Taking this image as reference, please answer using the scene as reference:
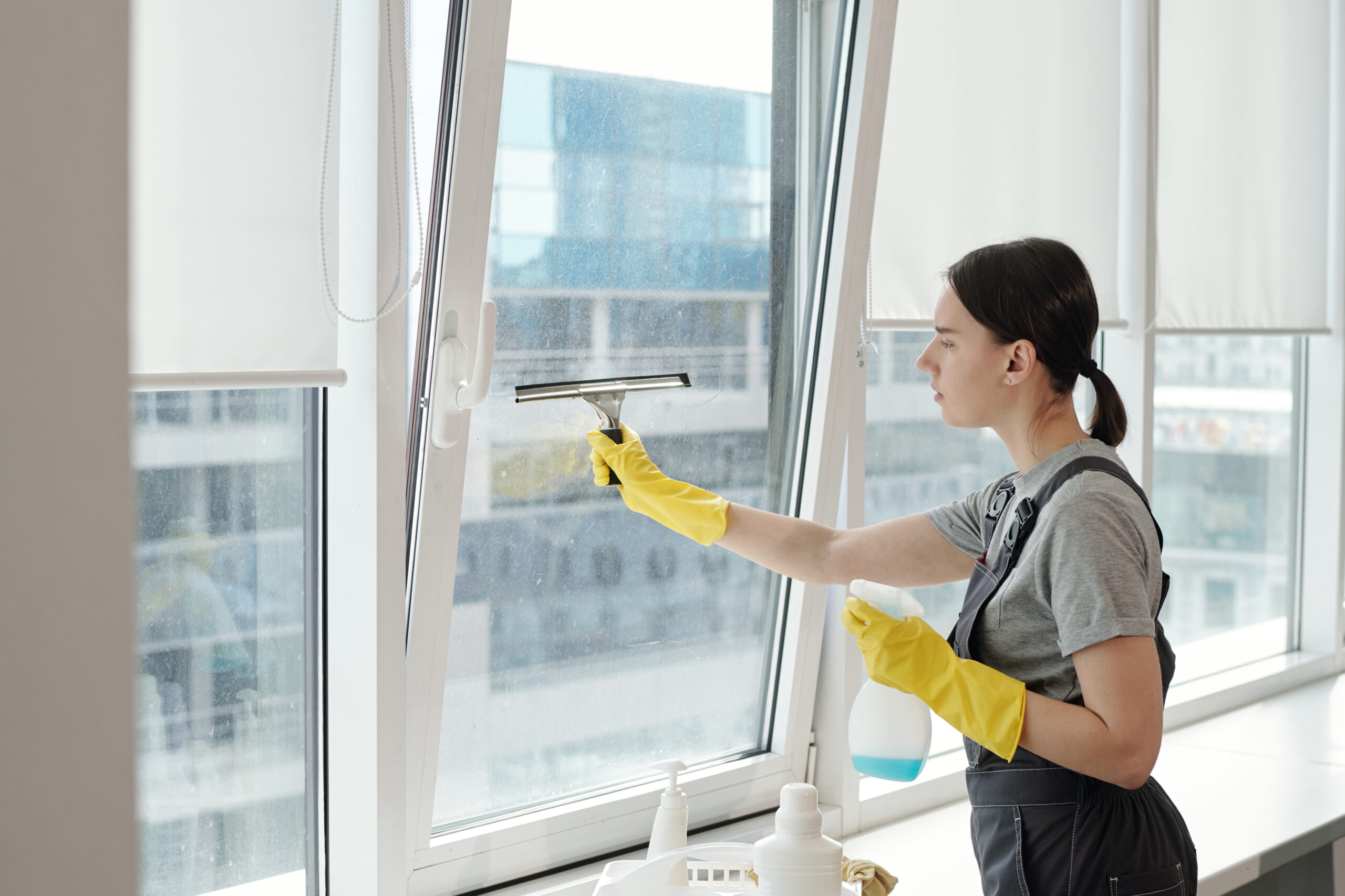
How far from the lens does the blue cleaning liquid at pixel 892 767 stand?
145 cm

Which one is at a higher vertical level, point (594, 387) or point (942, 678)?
point (594, 387)

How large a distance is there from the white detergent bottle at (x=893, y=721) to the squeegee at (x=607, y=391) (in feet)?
1.35

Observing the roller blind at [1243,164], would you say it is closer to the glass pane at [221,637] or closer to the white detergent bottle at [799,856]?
the white detergent bottle at [799,856]

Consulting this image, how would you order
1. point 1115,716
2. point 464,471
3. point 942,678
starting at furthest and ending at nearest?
point 464,471 → point 942,678 → point 1115,716

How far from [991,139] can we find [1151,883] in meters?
1.47

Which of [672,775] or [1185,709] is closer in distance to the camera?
[672,775]

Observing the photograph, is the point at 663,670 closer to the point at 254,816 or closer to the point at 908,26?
the point at 254,816

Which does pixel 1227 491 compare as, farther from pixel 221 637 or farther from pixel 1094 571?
pixel 221 637

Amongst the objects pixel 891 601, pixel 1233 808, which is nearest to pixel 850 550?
pixel 891 601

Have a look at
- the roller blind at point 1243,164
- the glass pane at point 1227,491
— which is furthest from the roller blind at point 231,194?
the glass pane at point 1227,491

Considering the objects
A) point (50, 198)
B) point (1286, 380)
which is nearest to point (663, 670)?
point (50, 198)

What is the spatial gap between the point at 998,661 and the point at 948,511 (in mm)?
330

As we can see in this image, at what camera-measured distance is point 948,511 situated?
1662mm

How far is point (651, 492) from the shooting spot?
1.63 metres
